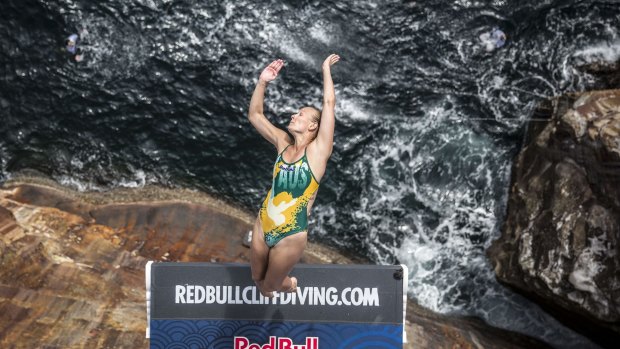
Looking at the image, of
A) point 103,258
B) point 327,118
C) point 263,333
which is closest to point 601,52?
point 327,118

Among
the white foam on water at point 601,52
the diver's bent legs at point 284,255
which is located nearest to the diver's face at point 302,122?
the diver's bent legs at point 284,255

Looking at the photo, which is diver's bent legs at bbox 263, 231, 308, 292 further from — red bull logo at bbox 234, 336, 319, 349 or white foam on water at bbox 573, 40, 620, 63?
white foam on water at bbox 573, 40, 620, 63

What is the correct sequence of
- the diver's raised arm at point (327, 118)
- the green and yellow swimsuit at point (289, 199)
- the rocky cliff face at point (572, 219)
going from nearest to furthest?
the diver's raised arm at point (327, 118) < the green and yellow swimsuit at point (289, 199) < the rocky cliff face at point (572, 219)

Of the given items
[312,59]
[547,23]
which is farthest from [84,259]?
[547,23]

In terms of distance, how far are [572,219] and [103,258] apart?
5404 millimetres

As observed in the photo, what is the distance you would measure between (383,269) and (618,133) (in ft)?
10.4

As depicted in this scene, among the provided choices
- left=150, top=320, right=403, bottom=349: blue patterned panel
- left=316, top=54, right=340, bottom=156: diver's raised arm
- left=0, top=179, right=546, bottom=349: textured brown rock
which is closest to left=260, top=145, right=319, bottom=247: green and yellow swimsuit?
left=316, top=54, right=340, bottom=156: diver's raised arm

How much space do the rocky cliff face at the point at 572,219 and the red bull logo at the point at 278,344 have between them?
3264 mm

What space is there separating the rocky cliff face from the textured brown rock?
90cm

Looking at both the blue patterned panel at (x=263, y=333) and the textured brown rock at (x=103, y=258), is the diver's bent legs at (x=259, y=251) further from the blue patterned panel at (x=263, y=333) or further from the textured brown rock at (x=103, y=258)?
the textured brown rock at (x=103, y=258)

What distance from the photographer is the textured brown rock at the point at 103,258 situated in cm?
639

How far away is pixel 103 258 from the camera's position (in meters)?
7.31

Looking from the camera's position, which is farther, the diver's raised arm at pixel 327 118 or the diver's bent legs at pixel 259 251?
the diver's bent legs at pixel 259 251

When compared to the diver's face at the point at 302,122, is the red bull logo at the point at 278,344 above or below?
below
